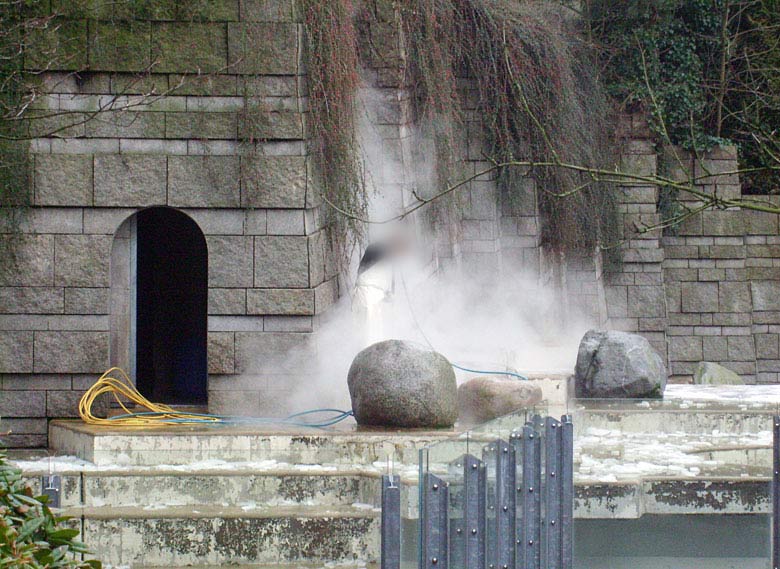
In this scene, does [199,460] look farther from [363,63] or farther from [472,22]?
[472,22]

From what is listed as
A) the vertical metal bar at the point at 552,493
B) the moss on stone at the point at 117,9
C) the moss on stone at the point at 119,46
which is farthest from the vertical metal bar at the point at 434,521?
the moss on stone at the point at 117,9

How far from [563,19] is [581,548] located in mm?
12701

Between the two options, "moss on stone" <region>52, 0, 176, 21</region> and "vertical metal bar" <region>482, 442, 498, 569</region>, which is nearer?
"vertical metal bar" <region>482, 442, 498, 569</region>

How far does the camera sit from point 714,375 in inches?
744

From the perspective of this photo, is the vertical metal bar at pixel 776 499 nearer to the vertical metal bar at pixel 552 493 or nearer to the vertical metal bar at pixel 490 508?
the vertical metal bar at pixel 552 493

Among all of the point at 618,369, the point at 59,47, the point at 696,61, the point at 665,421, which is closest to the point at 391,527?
the point at 665,421

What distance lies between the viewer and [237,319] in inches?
445

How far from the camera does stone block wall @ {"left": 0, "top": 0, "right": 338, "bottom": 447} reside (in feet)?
36.2

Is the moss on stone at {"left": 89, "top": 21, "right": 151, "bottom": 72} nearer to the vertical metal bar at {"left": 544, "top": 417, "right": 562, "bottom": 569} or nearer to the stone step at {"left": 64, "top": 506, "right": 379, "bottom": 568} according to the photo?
the stone step at {"left": 64, "top": 506, "right": 379, "bottom": 568}

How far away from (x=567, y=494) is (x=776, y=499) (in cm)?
147

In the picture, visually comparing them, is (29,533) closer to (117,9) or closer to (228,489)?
(228,489)

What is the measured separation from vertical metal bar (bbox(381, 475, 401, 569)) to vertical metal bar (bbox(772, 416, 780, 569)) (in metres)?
3.21

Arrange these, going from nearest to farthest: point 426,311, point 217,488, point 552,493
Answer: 1. point 552,493
2. point 217,488
3. point 426,311

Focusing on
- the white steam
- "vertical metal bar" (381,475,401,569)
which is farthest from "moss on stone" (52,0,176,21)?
"vertical metal bar" (381,475,401,569)
